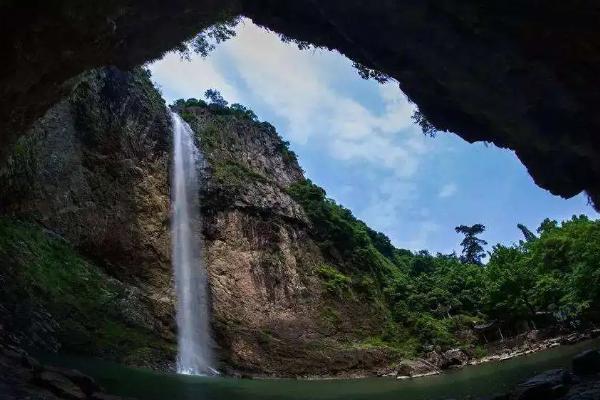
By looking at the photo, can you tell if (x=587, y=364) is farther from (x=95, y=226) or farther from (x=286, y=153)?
(x=286, y=153)

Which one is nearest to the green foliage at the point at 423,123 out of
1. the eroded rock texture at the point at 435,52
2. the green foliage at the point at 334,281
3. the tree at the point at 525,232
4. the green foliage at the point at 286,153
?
the eroded rock texture at the point at 435,52

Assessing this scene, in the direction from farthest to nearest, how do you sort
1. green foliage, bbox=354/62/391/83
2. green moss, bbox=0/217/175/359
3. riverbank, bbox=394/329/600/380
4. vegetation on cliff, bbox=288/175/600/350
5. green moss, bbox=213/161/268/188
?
green moss, bbox=213/161/268/188 < vegetation on cliff, bbox=288/175/600/350 < riverbank, bbox=394/329/600/380 < green moss, bbox=0/217/175/359 < green foliage, bbox=354/62/391/83

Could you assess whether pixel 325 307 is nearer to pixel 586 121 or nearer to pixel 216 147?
pixel 216 147

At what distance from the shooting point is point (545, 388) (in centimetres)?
977

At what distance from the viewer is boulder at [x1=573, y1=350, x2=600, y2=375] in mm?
11750

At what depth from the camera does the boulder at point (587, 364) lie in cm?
1175

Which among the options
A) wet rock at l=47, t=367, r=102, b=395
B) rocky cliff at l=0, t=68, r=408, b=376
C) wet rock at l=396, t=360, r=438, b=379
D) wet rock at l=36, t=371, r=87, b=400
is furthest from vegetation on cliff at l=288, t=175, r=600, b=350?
wet rock at l=36, t=371, r=87, b=400

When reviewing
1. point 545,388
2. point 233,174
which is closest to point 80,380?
point 545,388

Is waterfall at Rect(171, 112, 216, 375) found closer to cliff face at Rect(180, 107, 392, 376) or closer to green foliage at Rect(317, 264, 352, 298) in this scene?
cliff face at Rect(180, 107, 392, 376)

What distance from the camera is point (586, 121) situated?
11.6 metres

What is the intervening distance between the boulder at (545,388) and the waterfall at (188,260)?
16.1 metres

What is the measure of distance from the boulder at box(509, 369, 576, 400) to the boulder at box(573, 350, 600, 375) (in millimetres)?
1358

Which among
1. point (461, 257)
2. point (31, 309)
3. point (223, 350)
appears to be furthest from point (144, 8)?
point (461, 257)

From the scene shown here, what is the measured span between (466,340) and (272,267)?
50.6ft
